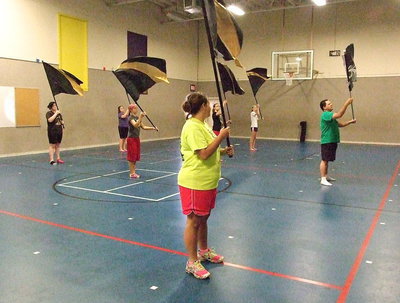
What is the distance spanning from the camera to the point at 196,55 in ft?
68.4

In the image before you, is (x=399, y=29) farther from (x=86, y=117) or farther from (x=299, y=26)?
(x=86, y=117)

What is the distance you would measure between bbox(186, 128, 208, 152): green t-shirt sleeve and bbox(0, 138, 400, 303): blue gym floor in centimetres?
116

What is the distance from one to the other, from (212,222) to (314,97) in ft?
47.3

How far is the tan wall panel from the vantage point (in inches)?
481

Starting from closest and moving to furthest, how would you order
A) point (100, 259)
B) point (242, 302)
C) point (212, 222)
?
point (242, 302), point (100, 259), point (212, 222)

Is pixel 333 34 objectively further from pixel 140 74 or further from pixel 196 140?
pixel 196 140

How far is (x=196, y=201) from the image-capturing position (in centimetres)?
327

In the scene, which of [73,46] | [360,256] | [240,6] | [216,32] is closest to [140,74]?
[216,32]

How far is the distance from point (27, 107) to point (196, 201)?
10.9 m

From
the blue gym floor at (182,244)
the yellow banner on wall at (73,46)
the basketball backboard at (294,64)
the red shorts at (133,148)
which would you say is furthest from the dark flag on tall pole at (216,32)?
the basketball backboard at (294,64)

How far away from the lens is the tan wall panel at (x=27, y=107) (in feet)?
40.1

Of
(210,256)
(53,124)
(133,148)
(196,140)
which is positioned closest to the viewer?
(196,140)

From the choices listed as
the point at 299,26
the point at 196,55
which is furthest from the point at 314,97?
the point at 196,55

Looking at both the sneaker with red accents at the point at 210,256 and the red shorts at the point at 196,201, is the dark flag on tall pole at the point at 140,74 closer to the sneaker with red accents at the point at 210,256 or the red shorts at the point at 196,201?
the sneaker with red accents at the point at 210,256
